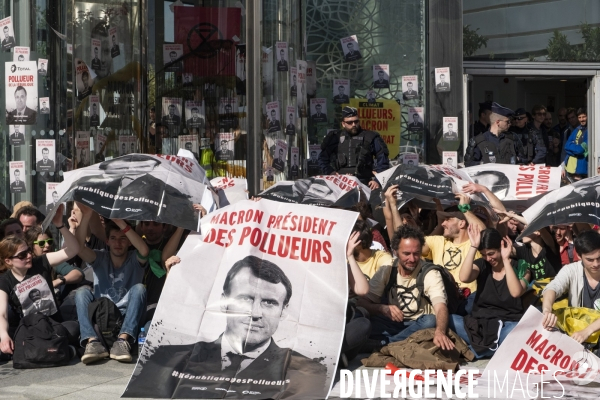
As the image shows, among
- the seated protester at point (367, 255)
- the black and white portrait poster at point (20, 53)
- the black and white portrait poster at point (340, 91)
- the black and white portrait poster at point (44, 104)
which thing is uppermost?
the black and white portrait poster at point (20, 53)

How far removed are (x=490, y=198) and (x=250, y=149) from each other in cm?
343

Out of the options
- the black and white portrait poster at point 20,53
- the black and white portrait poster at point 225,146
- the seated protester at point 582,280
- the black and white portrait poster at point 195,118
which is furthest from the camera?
the black and white portrait poster at point 195,118

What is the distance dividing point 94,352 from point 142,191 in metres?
1.34

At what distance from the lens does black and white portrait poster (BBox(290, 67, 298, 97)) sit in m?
12.6

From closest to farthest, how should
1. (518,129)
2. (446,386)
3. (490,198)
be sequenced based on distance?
(446,386) → (490,198) → (518,129)

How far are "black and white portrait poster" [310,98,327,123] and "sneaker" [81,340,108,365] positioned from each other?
6263 mm

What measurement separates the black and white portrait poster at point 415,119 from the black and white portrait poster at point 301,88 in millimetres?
1502

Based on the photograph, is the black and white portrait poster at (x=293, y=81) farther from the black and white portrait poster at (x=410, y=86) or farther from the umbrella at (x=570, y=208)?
the umbrella at (x=570, y=208)

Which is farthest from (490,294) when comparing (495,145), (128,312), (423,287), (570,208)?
(495,145)

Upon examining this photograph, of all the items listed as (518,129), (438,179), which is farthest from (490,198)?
(518,129)

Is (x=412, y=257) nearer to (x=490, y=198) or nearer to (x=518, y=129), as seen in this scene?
(x=490, y=198)

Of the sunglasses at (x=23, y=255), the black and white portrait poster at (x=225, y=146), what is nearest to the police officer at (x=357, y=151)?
the black and white portrait poster at (x=225, y=146)

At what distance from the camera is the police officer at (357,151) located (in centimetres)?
1176

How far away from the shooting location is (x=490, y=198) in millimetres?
9383
